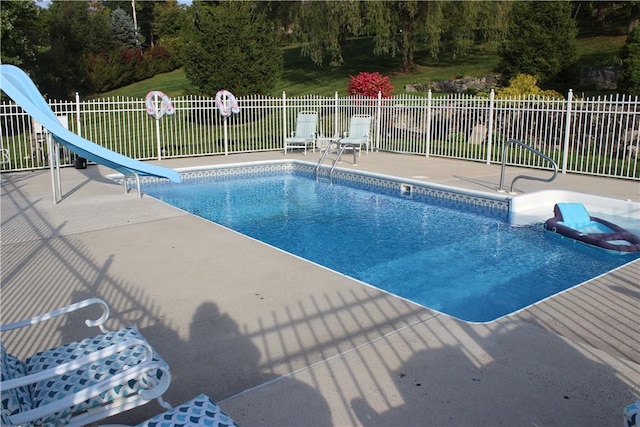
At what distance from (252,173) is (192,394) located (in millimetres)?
10790

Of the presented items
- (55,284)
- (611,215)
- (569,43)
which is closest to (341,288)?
(55,284)

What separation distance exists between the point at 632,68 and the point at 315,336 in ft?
53.3

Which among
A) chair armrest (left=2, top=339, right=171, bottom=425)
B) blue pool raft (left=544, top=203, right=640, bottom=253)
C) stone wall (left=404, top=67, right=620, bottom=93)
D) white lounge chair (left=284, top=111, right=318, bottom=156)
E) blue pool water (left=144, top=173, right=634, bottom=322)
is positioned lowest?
blue pool water (left=144, top=173, right=634, bottom=322)

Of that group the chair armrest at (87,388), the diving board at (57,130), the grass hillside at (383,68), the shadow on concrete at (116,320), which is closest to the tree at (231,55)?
the grass hillside at (383,68)

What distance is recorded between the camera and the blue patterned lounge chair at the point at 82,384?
7.19ft

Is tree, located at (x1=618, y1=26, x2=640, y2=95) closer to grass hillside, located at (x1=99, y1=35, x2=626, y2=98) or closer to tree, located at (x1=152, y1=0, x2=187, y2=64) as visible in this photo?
grass hillside, located at (x1=99, y1=35, x2=626, y2=98)

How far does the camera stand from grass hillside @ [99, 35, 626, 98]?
84.5ft

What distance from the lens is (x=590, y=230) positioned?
7.72m

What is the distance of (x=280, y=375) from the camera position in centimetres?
337

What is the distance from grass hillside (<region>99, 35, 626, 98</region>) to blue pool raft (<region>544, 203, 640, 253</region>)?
644 inches

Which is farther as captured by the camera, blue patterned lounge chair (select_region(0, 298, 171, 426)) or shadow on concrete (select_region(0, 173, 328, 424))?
shadow on concrete (select_region(0, 173, 328, 424))

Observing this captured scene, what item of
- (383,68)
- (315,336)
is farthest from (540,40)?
(315,336)

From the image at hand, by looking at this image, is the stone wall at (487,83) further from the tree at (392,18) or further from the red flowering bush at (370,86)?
the red flowering bush at (370,86)

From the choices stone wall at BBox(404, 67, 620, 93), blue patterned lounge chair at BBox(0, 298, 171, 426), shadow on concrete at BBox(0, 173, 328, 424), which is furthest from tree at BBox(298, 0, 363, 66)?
blue patterned lounge chair at BBox(0, 298, 171, 426)
